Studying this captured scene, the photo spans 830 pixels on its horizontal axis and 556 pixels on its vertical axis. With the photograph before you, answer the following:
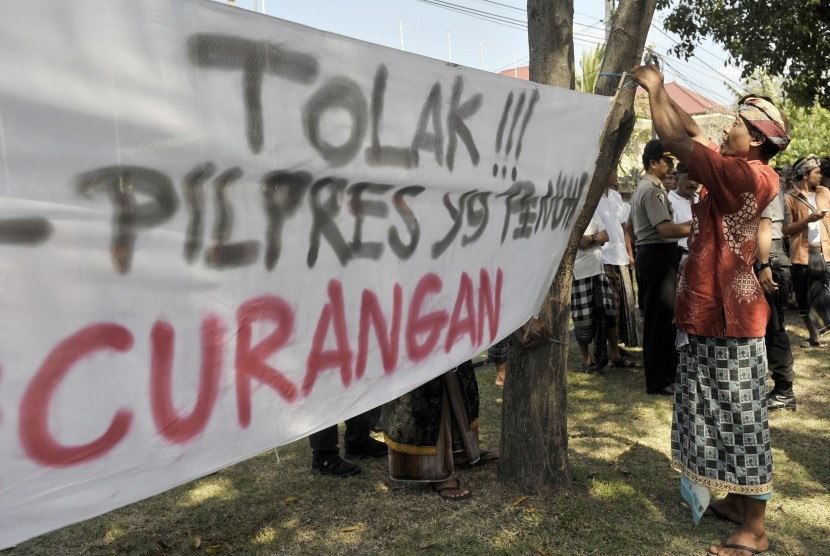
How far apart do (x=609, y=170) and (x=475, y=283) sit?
1000 mm

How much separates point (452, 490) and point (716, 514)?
3.88ft

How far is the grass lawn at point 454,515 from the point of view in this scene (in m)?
3.15

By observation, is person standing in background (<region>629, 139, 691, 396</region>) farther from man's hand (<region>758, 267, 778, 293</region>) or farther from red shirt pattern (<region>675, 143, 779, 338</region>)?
red shirt pattern (<region>675, 143, 779, 338</region>)

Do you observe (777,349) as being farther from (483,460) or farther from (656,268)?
(483,460)

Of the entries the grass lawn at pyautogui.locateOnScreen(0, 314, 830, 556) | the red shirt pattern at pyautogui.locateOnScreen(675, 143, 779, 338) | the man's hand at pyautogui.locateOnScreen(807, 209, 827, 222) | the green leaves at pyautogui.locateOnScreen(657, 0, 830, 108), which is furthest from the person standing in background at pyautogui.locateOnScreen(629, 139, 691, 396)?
the green leaves at pyautogui.locateOnScreen(657, 0, 830, 108)

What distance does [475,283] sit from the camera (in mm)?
2605

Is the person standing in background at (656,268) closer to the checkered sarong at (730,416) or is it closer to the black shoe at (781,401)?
the black shoe at (781,401)

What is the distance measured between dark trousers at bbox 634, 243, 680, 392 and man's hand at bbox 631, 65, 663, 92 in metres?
2.80

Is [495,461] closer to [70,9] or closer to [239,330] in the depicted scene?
[239,330]

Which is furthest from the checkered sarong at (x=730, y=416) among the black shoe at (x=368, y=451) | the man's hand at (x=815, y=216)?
the man's hand at (x=815, y=216)

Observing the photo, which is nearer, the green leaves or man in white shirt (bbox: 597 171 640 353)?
man in white shirt (bbox: 597 171 640 353)

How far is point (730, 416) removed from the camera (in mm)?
3039

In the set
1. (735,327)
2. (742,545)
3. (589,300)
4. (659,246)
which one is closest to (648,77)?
(735,327)

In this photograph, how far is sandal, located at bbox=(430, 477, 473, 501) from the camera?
3.58m
